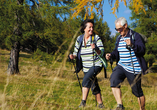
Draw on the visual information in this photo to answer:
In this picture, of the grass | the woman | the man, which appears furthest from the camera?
the woman

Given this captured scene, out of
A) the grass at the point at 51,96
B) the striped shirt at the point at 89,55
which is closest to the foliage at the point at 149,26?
the grass at the point at 51,96

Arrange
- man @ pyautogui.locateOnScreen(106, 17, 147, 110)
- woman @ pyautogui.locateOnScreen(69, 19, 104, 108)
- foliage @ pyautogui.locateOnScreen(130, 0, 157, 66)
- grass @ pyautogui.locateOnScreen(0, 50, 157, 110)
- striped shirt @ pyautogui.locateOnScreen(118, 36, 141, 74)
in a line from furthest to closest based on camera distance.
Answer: foliage @ pyautogui.locateOnScreen(130, 0, 157, 66)
woman @ pyautogui.locateOnScreen(69, 19, 104, 108)
striped shirt @ pyautogui.locateOnScreen(118, 36, 141, 74)
man @ pyautogui.locateOnScreen(106, 17, 147, 110)
grass @ pyautogui.locateOnScreen(0, 50, 157, 110)

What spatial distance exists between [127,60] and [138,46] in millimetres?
370

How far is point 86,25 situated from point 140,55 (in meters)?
1.19

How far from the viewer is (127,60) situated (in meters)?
3.25

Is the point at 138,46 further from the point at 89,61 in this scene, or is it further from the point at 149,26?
the point at 149,26

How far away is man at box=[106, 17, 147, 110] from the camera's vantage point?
307 centimetres

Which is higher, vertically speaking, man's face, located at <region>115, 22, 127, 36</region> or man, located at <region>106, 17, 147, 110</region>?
man's face, located at <region>115, 22, 127, 36</region>

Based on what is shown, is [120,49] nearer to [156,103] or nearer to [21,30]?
[156,103]

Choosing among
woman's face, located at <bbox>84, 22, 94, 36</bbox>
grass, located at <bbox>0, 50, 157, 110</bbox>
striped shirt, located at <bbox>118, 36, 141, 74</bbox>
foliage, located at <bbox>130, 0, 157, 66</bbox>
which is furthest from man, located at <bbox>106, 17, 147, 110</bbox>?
foliage, located at <bbox>130, 0, 157, 66</bbox>

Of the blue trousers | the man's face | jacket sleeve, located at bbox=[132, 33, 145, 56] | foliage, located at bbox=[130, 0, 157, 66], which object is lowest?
the blue trousers

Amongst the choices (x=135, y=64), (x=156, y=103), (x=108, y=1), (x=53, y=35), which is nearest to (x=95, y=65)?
(x=135, y=64)

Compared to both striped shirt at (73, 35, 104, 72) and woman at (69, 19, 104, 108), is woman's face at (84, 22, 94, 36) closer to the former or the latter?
woman at (69, 19, 104, 108)

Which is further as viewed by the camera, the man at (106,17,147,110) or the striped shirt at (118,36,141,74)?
the striped shirt at (118,36,141,74)
